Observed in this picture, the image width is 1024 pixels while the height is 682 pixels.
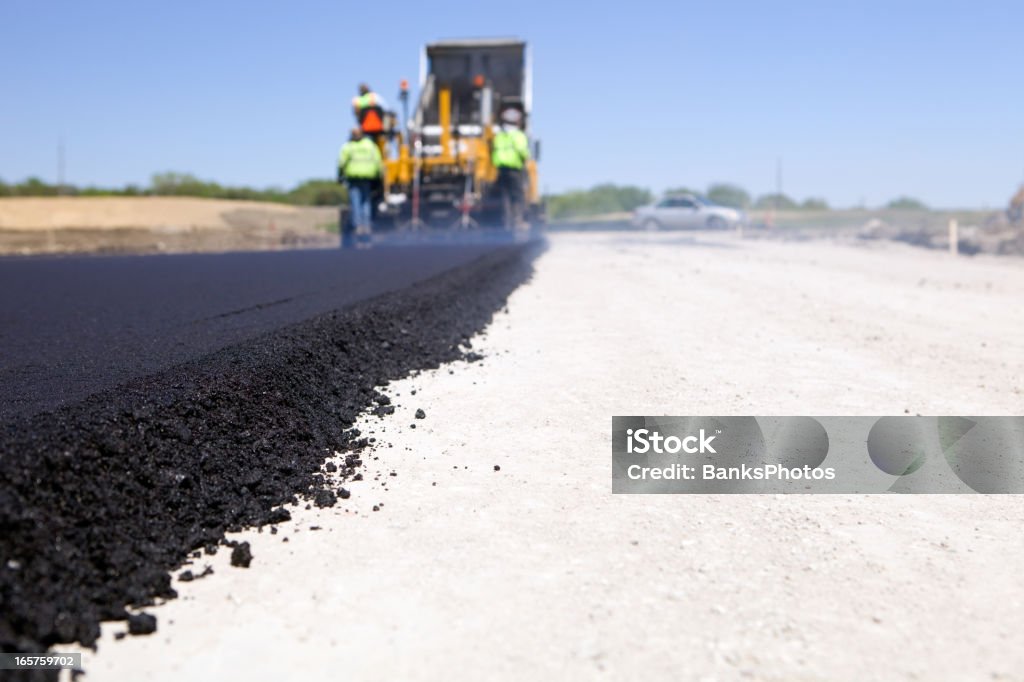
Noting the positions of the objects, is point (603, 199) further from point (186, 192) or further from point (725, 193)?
point (186, 192)

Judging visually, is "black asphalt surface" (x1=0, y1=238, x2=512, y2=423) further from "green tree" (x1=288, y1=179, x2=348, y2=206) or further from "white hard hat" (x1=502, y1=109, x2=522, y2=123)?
"green tree" (x1=288, y1=179, x2=348, y2=206)

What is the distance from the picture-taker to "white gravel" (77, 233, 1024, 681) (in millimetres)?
2516

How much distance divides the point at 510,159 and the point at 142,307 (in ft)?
43.2

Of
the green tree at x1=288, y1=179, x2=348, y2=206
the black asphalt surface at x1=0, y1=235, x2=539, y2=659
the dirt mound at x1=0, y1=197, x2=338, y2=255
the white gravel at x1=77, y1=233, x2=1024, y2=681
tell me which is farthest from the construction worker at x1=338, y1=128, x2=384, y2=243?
the green tree at x1=288, y1=179, x2=348, y2=206

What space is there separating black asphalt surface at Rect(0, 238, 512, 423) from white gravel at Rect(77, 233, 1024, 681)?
4.31ft

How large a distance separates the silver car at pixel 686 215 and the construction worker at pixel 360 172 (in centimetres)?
2164

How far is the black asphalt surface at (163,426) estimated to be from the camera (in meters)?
2.66

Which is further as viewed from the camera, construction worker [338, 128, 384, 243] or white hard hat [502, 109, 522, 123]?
white hard hat [502, 109, 522, 123]

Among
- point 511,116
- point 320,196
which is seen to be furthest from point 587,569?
Result: point 320,196

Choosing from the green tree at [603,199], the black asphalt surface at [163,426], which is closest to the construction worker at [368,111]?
the black asphalt surface at [163,426]

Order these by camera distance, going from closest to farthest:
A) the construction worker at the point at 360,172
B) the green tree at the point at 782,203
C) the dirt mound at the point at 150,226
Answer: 1. the construction worker at the point at 360,172
2. the dirt mound at the point at 150,226
3. the green tree at the point at 782,203

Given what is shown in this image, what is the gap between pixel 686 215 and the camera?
39.4 m

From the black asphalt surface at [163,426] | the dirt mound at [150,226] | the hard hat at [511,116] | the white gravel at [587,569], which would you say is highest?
the hard hat at [511,116]

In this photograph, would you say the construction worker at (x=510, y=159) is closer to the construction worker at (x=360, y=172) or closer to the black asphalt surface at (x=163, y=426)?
the construction worker at (x=360, y=172)
